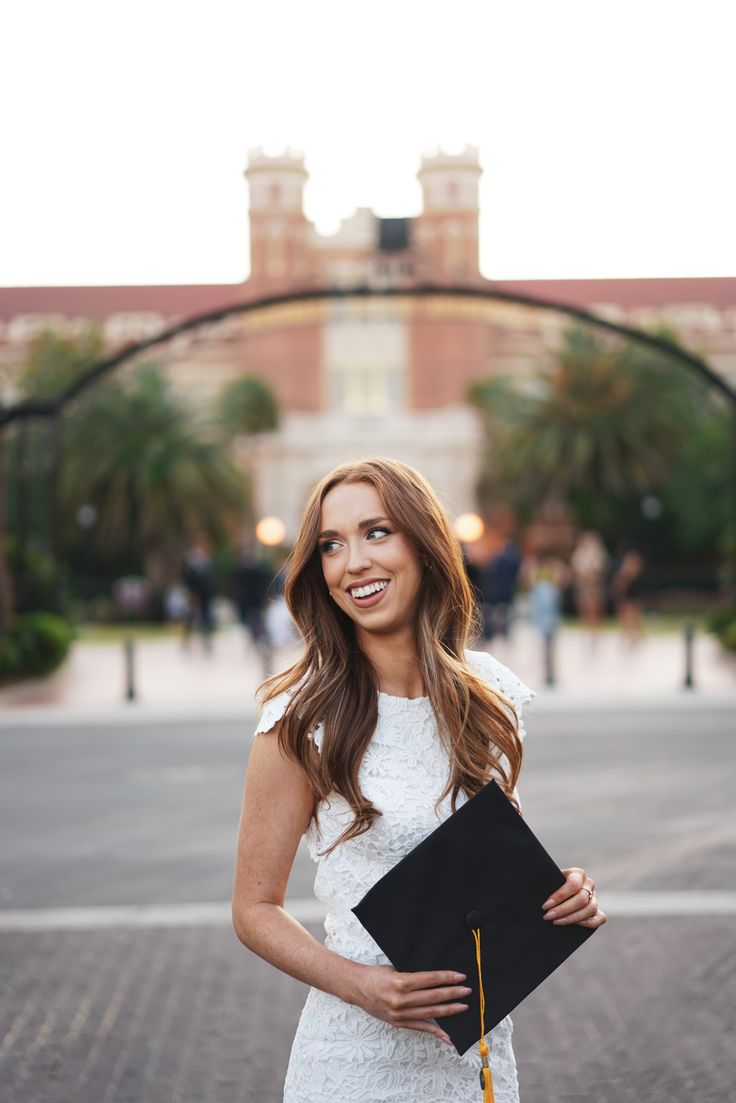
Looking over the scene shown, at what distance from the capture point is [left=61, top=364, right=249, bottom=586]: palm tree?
124 ft

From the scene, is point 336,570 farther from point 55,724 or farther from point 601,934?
point 55,724

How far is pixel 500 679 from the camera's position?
2430 millimetres

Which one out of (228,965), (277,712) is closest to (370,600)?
(277,712)

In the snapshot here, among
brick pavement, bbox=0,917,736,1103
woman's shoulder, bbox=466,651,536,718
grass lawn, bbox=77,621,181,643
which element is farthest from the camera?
grass lawn, bbox=77,621,181,643

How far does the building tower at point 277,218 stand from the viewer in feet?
282

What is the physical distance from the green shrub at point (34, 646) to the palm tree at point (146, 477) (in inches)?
773

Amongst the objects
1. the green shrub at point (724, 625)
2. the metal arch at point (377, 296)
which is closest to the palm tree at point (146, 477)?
the metal arch at point (377, 296)

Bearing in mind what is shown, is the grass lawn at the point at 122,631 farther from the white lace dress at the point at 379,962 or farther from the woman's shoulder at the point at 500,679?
the white lace dress at the point at 379,962

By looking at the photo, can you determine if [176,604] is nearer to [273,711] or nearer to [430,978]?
[273,711]

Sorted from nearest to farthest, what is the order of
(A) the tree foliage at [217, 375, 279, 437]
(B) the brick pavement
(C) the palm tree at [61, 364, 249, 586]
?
1. (B) the brick pavement
2. (C) the palm tree at [61, 364, 249, 586]
3. (A) the tree foliage at [217, 375, 279, 437]

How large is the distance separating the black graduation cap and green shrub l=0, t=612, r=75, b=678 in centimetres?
1565

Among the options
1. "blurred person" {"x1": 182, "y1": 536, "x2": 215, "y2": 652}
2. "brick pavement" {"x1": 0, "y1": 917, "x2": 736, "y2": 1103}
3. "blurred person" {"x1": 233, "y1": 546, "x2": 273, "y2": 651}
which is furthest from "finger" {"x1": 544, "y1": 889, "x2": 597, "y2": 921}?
"blurred person" {"x1": 182, "y1": 536, "x2": 215, "y2": 652}

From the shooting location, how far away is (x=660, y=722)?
42.8 feet

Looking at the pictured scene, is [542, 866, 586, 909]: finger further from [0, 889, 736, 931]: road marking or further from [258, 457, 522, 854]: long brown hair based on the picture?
[0, 889, 736, 931]: road marking
